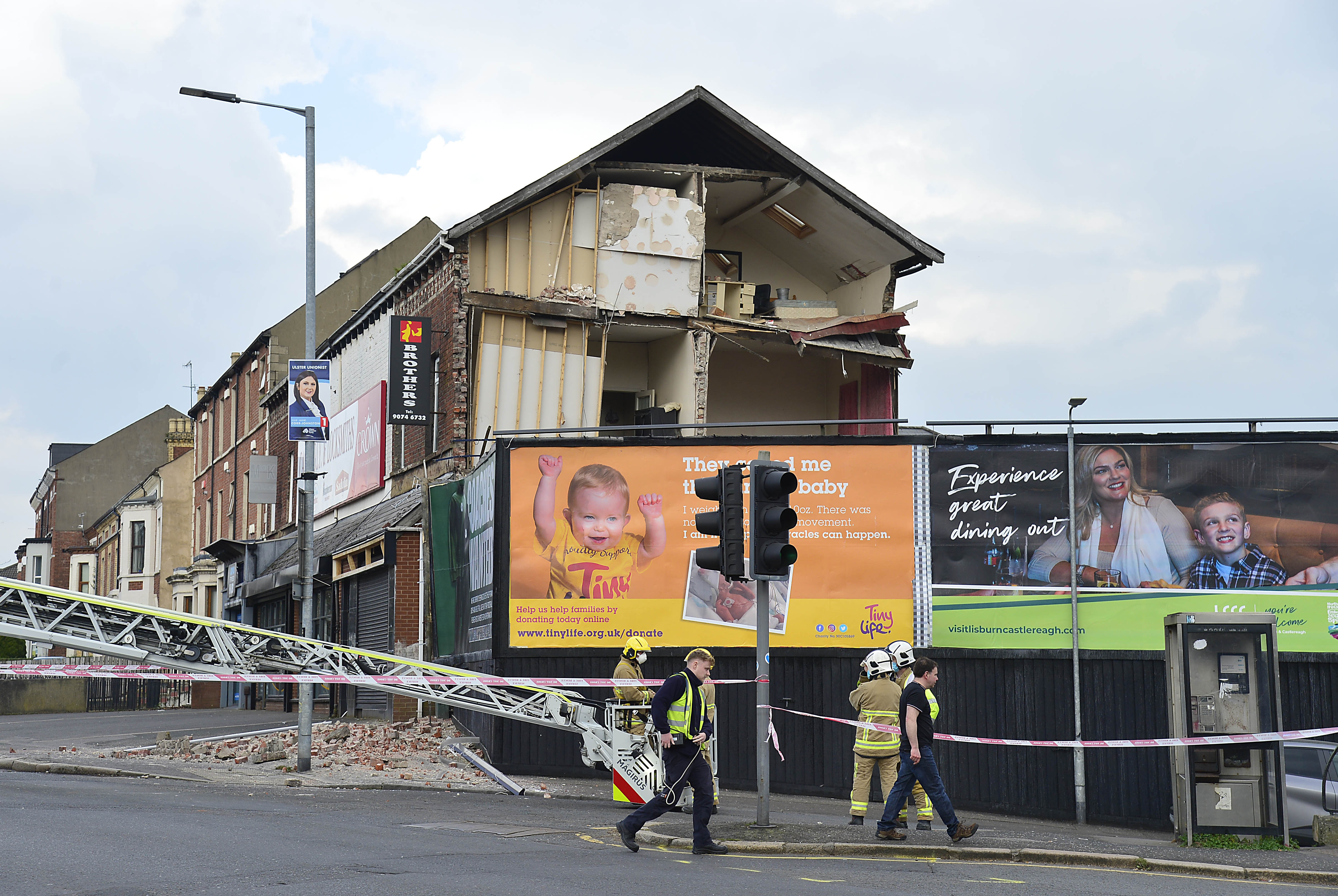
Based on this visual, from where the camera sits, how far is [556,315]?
24078mm

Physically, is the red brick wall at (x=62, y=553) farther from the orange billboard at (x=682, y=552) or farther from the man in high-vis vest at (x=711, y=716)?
the man in high-vis vest at (x=711, y=716)

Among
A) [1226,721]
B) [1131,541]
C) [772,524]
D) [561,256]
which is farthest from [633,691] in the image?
[561,256]

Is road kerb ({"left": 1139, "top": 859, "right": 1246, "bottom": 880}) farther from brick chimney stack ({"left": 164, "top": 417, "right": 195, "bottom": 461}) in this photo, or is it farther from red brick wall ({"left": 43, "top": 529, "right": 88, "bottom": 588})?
red brick wall ({"left": 43, "top": 529, "right": 88, "bottom": 588})

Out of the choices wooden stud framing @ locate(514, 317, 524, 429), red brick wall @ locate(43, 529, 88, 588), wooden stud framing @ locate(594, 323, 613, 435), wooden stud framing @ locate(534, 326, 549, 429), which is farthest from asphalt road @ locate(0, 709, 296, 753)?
red brick wall @ locate(43, 529, 88, 588)

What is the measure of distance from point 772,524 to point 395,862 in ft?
13.3

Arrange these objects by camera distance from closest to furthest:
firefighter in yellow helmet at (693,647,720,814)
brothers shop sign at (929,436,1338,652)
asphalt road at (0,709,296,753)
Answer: firefighter in yellow helmet at (693,647,720,814) → brothers shop sign at (929,436,1338,652) → asphalt road at (0,709,296,753)

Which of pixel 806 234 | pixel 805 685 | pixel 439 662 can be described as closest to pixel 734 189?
pixel 806 234

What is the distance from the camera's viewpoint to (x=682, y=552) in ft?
53.4

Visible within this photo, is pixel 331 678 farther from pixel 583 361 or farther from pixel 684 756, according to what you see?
pixel 583 361

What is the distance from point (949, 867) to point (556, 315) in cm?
1568

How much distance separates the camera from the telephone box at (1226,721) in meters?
11.7

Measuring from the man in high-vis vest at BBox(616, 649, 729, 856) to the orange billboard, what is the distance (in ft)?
18.2

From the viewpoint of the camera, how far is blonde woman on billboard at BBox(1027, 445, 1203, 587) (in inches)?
613

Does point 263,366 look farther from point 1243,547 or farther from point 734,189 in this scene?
point 1243,547
